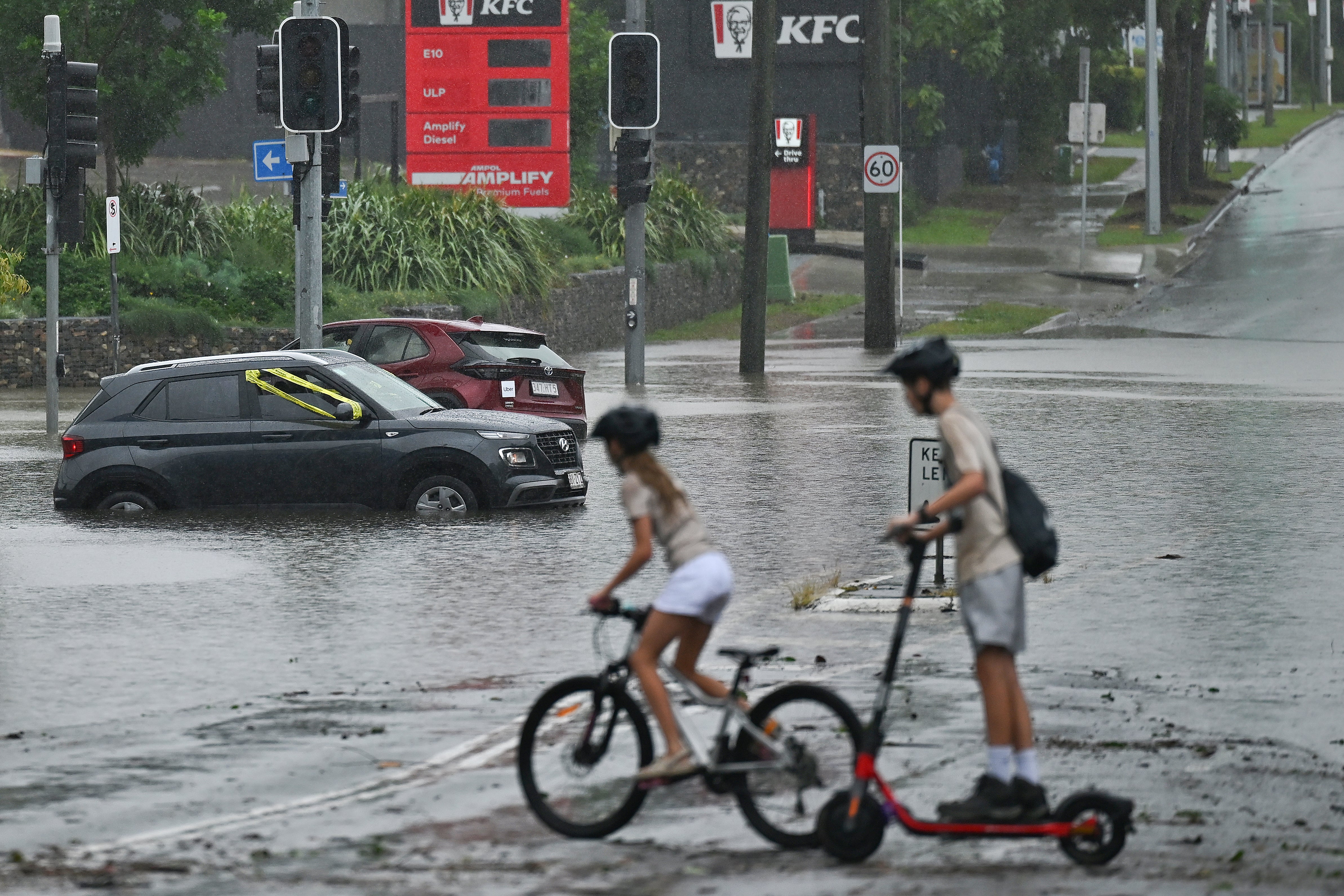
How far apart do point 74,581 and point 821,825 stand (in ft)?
24.4

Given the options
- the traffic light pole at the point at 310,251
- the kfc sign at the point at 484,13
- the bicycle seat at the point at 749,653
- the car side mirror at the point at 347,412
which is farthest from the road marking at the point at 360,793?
the kfc sign at the point at 484,13

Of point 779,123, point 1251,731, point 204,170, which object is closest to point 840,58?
point 779,123

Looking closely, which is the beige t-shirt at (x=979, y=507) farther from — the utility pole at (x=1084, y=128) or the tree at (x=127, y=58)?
the utility pole at (x=1084, y=128)

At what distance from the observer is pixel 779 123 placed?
52.0 meters

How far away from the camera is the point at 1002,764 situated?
677 centimetres

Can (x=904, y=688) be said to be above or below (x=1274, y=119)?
below

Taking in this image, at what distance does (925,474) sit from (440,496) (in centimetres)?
480

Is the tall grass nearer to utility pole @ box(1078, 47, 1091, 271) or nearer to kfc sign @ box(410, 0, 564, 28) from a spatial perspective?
kfc sign @ box(410, 0, 564, 28)

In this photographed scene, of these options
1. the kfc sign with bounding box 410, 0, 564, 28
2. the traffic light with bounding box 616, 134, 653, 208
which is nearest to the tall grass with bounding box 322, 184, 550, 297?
the traffic light with bounding box 616, 134, 653, 208

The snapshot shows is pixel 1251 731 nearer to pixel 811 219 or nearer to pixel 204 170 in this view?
pixel 811 219

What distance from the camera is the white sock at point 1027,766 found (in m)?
6.75

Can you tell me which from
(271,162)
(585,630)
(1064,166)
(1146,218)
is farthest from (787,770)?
(1064,166)

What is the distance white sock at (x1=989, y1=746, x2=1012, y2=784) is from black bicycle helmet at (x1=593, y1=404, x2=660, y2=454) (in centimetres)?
147

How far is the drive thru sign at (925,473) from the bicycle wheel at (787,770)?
5.27 metres
